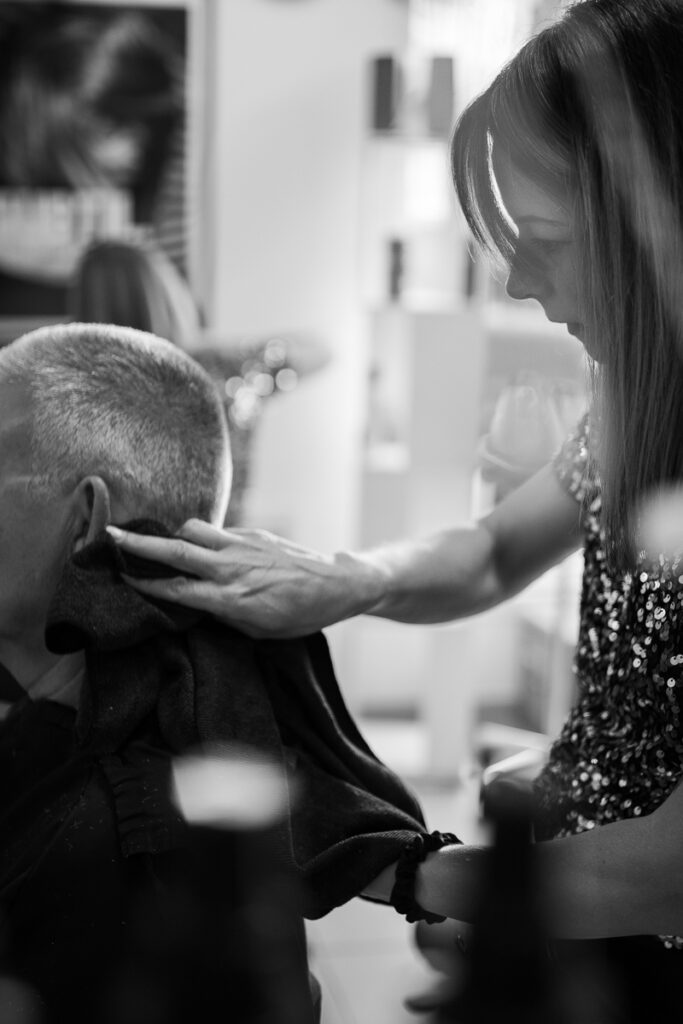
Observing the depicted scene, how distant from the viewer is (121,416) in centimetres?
103

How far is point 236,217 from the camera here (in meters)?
4.27

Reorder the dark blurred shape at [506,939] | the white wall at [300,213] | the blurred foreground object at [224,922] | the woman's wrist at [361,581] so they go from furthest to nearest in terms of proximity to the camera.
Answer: the white wall at [300,213]
the woman's wrist at [361,581]
the blurred foreground object at [224,922]
the dark blurred shape at [506,939]

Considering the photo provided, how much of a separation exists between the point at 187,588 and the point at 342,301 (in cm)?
340

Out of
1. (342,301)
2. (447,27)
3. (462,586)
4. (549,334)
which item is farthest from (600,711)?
Answer: (342,301)

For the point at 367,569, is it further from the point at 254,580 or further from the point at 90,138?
the point at 90,138

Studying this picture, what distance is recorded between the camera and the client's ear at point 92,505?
1016 millimetres

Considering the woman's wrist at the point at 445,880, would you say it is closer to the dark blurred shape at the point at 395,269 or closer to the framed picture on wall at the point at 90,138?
the dark blurred shape at the point at 395,269

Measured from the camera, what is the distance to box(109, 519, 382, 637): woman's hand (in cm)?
102

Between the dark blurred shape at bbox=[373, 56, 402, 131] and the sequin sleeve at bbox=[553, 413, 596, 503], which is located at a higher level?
the dark blurred shape at bbox=[373, 56, 402, 131]

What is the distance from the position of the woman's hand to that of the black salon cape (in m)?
0.02

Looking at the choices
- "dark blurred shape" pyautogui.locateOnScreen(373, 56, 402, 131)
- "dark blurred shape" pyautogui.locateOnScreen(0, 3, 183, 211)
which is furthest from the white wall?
"dark blurred shape" pyautogui.locateOnScreen(373, 56, 402, 131)

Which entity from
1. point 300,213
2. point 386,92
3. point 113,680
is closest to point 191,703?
point 113,680

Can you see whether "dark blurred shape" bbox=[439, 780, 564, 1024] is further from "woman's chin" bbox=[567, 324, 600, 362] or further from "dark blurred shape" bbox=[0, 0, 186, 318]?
"dark blurred shape" bbox=[0, 0, 186, 318]

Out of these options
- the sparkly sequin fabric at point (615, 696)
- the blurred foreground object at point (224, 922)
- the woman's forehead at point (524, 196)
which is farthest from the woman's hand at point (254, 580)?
the woman's forehead at point (524, 196)
